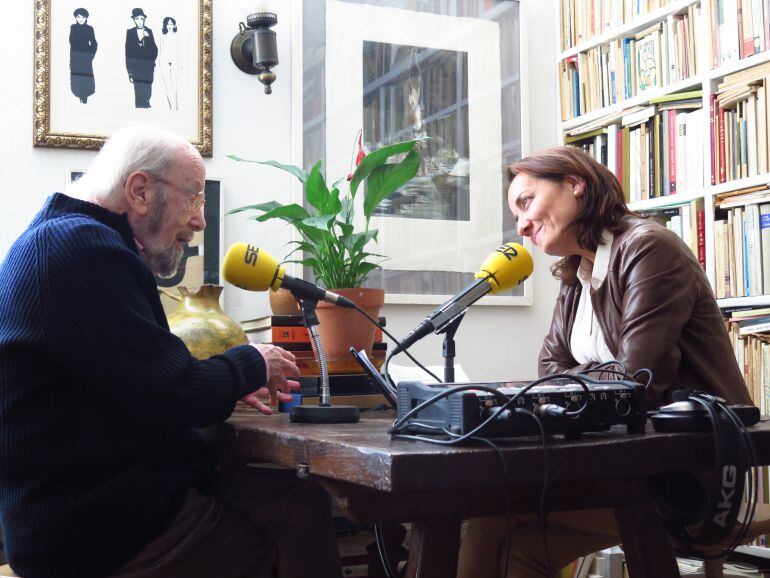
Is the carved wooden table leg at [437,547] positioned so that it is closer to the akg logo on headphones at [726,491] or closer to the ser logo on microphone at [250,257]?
the akg logo on headphones at [726,491]

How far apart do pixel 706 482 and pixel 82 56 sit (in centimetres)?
235

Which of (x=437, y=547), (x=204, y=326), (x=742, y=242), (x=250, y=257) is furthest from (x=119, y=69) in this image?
(x=437, y=547)

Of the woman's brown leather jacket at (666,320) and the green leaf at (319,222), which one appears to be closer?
the woman's brown leather jacket at (666,320)

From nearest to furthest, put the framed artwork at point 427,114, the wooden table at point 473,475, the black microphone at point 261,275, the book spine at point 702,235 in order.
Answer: the wooden table at point 473,475 < the black microphone at point 261,275 < the book spine at point 702,235 < the framed artwork at point 427,114

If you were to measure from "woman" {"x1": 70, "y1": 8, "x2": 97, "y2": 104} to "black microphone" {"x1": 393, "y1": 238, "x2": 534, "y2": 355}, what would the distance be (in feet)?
5.39

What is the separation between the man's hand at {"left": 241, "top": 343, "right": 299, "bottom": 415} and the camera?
1692 mm

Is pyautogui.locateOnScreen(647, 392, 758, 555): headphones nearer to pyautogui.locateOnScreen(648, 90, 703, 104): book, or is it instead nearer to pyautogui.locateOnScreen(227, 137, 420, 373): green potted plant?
pyautogui.locateOnScreen(227, 137, 420, 373): green potted plant

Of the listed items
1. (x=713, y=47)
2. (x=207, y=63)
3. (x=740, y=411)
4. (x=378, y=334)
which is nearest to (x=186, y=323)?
(x=378, y=334)

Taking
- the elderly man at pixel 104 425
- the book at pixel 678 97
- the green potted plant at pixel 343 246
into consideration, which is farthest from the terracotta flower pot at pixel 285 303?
the book at pixel 678 97

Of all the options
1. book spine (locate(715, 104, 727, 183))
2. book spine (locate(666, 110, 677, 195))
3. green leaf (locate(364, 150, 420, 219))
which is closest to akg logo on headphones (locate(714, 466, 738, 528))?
green leaf (locate(364, 150, 420, 219))

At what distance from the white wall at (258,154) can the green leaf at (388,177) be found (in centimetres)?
63

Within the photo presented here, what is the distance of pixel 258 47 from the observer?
116 inches

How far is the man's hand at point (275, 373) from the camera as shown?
5.55 ft

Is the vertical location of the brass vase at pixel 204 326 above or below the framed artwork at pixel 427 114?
below
